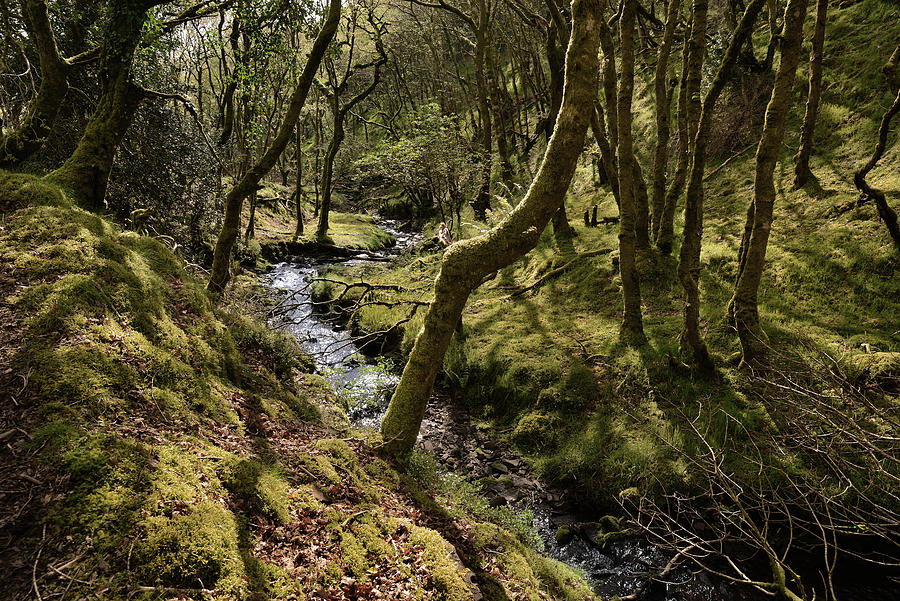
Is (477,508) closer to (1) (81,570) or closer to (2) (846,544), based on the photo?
(1) (81,570)

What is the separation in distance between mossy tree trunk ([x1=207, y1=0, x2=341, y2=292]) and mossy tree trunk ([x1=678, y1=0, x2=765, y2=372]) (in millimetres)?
6326

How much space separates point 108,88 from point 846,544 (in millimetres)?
12981

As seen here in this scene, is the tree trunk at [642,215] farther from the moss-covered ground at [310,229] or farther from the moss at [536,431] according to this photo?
the moss-covered ground at [310,229]

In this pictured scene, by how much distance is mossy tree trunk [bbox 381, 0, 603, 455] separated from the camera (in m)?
4.44

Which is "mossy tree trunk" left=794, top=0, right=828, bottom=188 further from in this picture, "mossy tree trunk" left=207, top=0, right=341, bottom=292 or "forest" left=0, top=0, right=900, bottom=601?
"mossy tree trunk" left=207, top=0, right=341, bottom=292

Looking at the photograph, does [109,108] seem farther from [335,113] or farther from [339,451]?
[335,113]

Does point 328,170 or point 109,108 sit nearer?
point 109,108

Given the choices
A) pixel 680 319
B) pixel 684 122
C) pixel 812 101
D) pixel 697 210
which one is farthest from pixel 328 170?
pixel 812 101

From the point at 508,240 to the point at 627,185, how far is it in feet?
15.3

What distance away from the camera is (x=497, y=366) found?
32.8ft

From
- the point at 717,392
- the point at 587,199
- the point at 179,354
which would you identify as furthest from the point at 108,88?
the point at 587,199

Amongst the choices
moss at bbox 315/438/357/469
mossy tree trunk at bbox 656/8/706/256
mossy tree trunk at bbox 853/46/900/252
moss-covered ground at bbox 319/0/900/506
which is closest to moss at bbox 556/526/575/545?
moss-covered ground at bbox 319/0/900/506

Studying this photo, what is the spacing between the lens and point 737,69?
13789 mm

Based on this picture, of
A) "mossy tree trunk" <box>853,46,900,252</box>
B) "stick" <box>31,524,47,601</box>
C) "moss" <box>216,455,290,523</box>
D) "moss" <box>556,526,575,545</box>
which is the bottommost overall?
"moss" <box>556,526,575,545</box>
